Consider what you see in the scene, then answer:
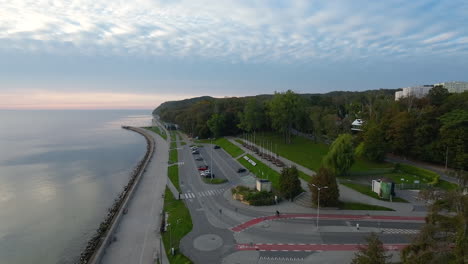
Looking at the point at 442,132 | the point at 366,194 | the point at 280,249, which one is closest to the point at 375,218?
the point at 366,194

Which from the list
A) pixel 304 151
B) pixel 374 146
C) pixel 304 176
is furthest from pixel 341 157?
pixel 304 151

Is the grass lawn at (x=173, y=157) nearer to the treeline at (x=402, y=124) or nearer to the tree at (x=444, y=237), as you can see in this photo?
the treeline at (x=402, y=124)

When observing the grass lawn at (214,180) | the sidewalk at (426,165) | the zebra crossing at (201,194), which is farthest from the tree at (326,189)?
the sidewalk at (426,165)

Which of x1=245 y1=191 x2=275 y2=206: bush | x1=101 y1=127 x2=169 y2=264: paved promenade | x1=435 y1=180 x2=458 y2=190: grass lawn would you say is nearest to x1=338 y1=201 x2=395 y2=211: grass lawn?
x1=245 y1=191 x2=275 y2=206: bush

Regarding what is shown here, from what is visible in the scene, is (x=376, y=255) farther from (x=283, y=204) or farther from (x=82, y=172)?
(x=82, y=172)

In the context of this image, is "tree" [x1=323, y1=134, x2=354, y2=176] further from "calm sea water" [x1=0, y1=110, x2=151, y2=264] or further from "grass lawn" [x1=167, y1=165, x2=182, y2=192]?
"calm sea water" [x1=0, y1=110, x2=151, y2=264]

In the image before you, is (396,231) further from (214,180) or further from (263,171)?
(214,180)
